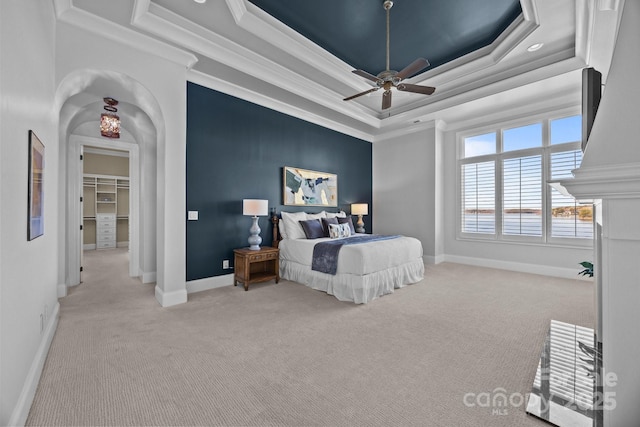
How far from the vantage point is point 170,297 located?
3.26m

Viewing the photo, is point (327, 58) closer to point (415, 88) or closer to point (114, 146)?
point (415, 88)

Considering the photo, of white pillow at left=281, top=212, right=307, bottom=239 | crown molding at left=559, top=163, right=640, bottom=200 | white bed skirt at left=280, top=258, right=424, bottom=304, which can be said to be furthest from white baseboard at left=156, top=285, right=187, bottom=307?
crown molding at left=559, top=163, right=640, bottom=200

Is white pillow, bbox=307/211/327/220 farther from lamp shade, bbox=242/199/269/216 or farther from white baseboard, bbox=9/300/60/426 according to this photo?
white baseboard, bbox=9/300/60/426

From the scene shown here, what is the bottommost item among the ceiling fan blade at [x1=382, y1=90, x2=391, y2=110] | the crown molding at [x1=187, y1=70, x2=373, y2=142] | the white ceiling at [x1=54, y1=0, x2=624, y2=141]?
the ceiling fan blade at [x1=382, y1=90, x2=391, y2=110]

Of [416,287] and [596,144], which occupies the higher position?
[596,144]

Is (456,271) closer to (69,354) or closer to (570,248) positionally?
(570,248)

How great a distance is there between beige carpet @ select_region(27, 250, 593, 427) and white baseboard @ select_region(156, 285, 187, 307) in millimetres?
116

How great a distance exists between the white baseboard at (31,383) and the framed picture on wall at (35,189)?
84cm

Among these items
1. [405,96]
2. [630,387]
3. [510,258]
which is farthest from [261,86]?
[510,258]

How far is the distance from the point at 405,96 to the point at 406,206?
2416 millimetres

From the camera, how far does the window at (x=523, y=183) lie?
457 centimetres

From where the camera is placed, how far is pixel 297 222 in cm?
477

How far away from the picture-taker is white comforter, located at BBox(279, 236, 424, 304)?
Answer: 340cm

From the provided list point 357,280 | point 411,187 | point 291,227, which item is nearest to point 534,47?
point 411,187
